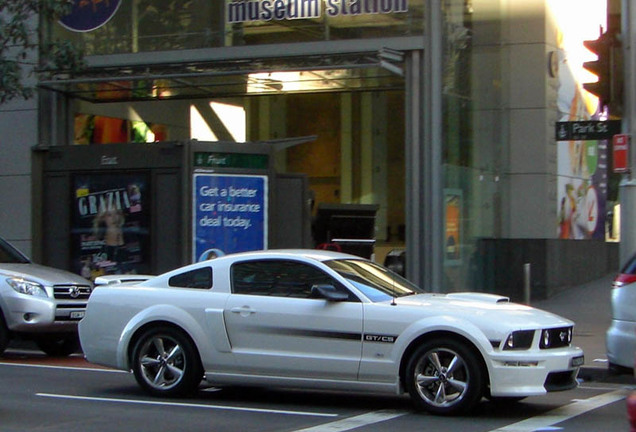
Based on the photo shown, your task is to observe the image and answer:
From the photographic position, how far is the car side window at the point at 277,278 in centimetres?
1009

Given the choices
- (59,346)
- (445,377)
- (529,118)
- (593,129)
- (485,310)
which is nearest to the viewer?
(445,377)

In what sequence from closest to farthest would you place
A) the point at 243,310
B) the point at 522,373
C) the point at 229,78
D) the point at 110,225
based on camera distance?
the point at 522,373
the point at 243,310
the point at 110,225
the point at 229,78

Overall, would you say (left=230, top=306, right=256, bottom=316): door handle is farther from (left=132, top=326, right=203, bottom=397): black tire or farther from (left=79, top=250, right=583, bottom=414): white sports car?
(left=132, top=326, right=203, bottom=397): black tire

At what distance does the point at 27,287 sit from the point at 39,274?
377mm

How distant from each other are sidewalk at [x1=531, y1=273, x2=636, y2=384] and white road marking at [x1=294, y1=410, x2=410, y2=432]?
3.10 metres

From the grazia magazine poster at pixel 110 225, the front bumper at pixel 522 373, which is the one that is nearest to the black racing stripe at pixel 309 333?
the front bumper at pixel 522 373

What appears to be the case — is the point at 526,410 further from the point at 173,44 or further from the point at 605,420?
the point at 173,44

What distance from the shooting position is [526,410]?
9.86m

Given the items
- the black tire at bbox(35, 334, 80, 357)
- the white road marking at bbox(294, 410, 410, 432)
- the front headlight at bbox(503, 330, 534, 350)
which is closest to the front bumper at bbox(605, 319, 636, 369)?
the front headlight at bbox(503, 330, 534, 350)

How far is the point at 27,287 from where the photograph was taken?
14.0 meters

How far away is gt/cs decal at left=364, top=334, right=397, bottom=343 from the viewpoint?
951 centimetres

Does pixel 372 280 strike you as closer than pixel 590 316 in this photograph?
Yes

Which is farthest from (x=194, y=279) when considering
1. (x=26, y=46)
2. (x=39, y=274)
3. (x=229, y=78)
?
(x=229, y=78)

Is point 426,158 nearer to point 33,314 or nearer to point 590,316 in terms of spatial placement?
point 590,316
